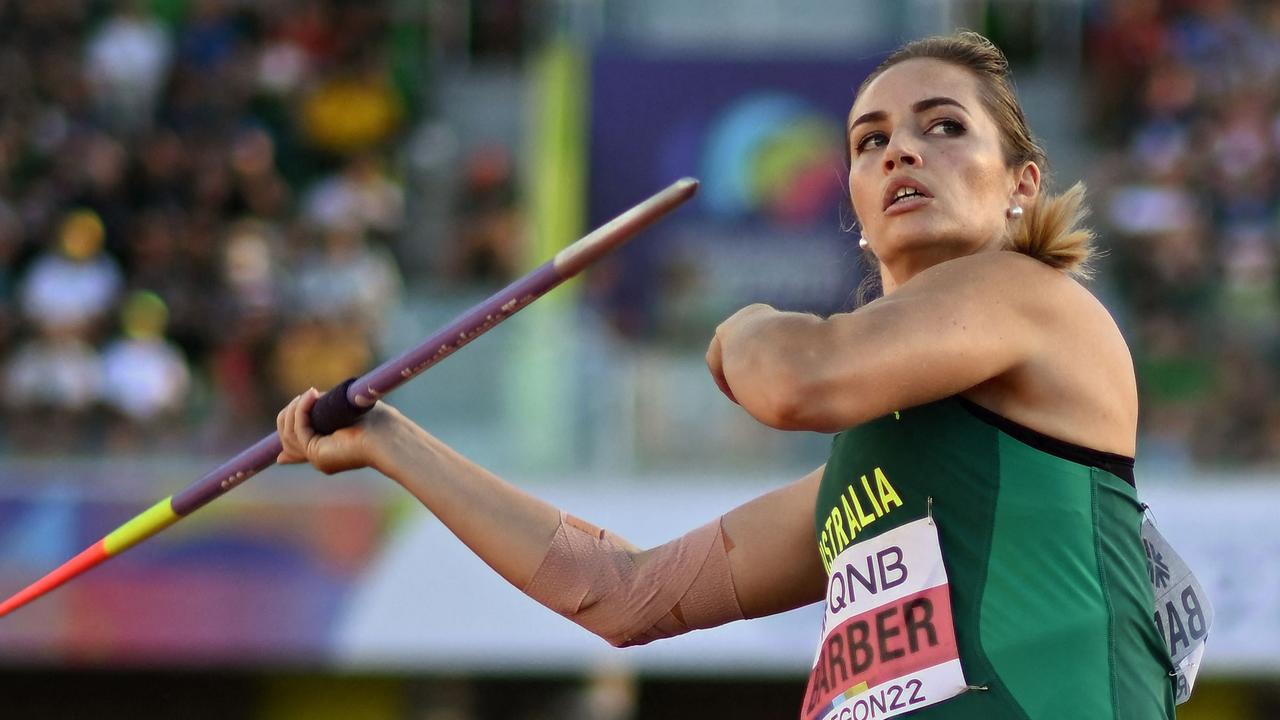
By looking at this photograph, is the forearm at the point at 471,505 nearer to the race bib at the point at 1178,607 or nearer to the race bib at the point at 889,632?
the race bib at the point at 889,632

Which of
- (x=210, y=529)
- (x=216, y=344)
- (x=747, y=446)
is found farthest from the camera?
(x=216, y=344)

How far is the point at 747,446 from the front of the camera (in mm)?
9234

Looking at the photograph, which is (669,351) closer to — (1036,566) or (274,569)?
(274,569)

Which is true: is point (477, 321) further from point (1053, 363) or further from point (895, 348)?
point (1053, 363)

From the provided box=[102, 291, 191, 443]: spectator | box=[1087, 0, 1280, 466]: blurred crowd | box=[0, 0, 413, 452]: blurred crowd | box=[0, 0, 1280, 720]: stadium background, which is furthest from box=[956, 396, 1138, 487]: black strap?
box=[102, 291, 191, 443]: spectator

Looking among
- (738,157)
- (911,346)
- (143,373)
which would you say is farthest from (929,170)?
(738,157)

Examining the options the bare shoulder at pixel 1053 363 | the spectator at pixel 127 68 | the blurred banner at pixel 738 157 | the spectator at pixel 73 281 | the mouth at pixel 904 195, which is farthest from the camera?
the spectator at pixel 127 68

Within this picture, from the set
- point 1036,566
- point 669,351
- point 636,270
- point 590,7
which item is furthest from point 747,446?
point 1036,566

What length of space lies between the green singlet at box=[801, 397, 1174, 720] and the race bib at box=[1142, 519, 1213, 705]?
48 millimetres

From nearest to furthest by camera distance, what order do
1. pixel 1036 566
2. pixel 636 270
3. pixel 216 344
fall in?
1. pixel 1036 566
2. pixel 216 344
3. pixel 636 270

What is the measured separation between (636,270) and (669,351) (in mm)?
1269

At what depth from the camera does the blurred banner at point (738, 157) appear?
11.6 metres

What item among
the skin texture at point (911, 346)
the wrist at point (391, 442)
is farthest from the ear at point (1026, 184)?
the wrist at point (391, 442)

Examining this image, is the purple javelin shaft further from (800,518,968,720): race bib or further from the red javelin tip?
(800,518,968,720): race bib
